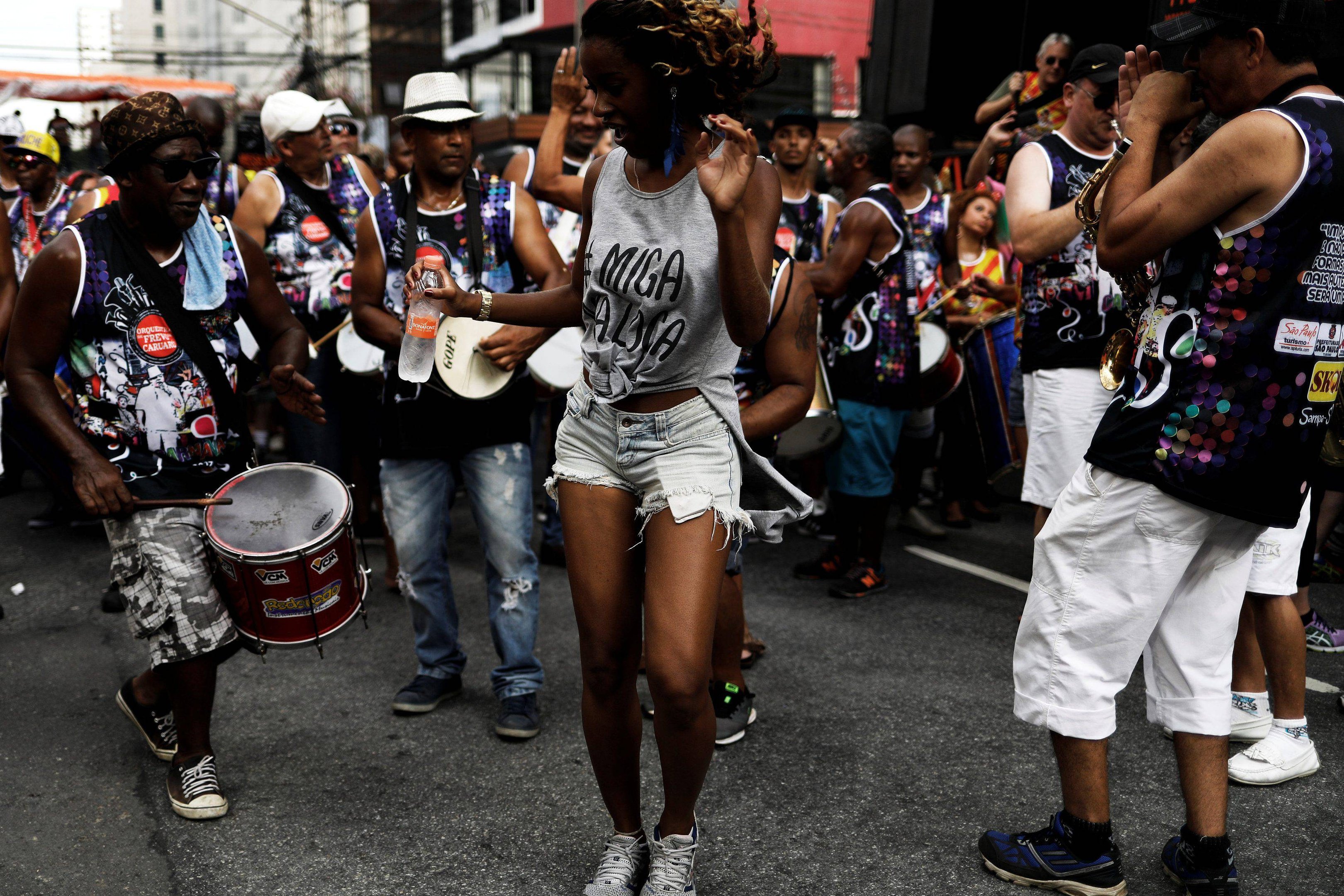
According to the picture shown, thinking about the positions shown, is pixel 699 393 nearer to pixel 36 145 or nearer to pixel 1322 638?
pixel 1322 638

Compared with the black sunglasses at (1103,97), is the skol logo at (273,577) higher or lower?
lower

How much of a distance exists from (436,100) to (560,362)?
1.43 meters

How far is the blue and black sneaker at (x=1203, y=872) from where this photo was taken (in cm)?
283

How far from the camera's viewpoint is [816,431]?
450 cm

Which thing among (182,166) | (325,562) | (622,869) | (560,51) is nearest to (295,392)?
(325,562)

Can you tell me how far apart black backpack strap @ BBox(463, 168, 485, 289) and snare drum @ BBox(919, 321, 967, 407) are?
251cm

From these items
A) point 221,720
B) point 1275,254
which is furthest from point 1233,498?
point 221,720

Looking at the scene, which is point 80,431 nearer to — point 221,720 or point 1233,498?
point 221,720

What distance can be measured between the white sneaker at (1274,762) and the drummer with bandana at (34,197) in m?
6.79

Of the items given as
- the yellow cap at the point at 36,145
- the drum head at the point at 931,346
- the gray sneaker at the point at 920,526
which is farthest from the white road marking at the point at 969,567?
the yellow cap at the point at 36,145

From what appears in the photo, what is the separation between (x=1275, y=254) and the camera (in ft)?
8.12

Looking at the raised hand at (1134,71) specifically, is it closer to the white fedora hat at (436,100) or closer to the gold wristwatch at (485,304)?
the gold wristwatch at (485,304)

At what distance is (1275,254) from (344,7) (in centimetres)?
3988

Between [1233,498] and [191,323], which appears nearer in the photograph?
[1233,498]
